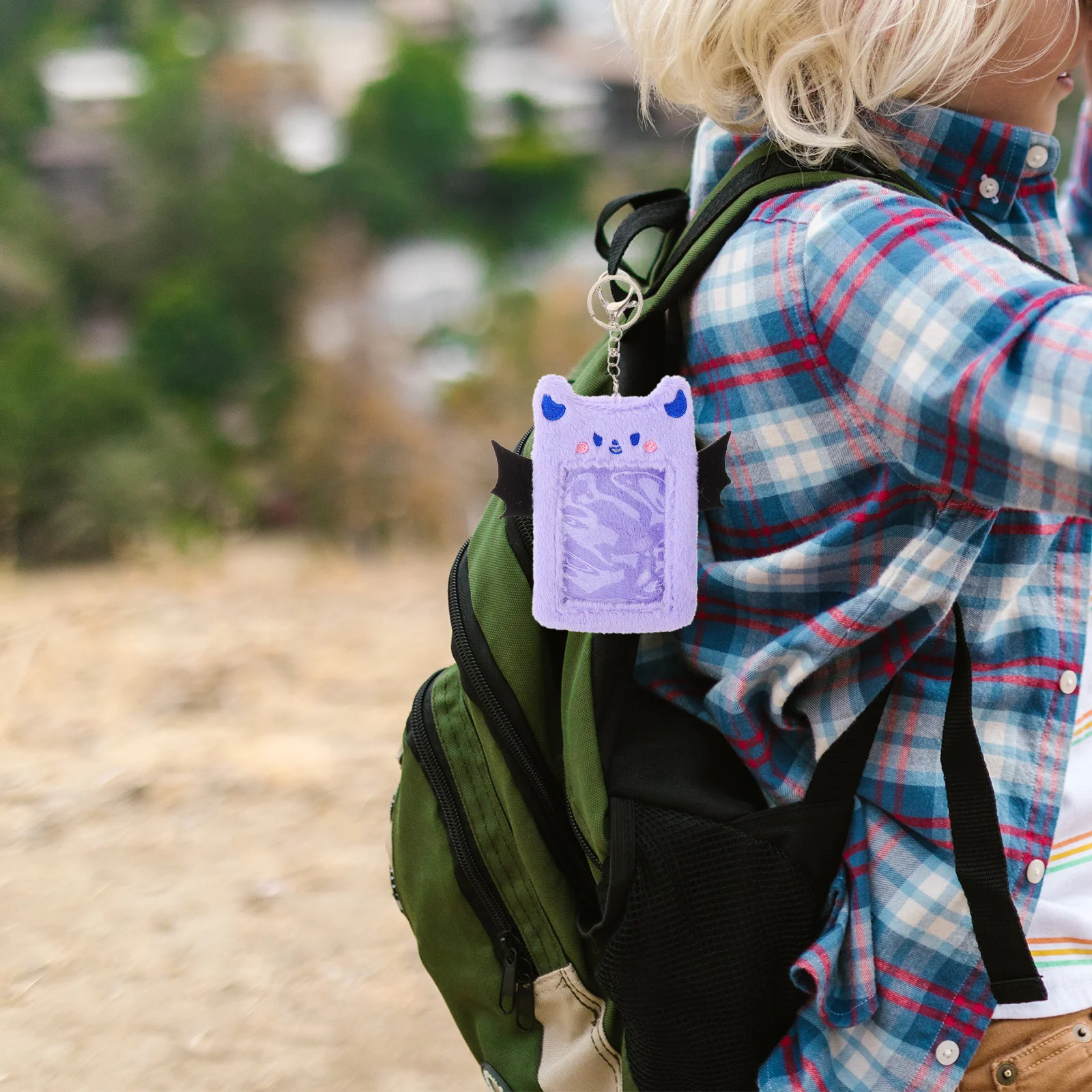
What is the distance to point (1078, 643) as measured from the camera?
800mm

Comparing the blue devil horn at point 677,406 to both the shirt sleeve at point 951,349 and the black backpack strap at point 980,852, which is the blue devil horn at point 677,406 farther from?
the black backpack strap at point 980,852

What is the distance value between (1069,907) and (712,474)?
1.35 feet

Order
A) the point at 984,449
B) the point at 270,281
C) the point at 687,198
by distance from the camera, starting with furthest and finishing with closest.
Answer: the point at 270,281, the point at 687,198, the point at 984,449

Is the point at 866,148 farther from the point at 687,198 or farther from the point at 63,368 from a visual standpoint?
the point at 63,368

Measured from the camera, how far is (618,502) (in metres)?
0.77

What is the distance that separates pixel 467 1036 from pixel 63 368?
9.97 feet

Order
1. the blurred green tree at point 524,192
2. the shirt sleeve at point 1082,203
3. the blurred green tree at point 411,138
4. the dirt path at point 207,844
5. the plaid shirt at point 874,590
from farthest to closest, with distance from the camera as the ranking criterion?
the blurred green tree at point 524,192, the blurred green tree at point 411,138, the dirt path at point 207,844, the shirt sleeve at point 1082,203, the plaid shirt at point 874,590

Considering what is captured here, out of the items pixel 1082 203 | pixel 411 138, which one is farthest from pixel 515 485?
pixel 411 138

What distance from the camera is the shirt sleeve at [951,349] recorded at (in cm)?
61

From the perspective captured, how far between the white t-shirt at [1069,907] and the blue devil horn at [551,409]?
1.32 ft

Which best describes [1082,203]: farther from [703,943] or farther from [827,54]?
[703,943]

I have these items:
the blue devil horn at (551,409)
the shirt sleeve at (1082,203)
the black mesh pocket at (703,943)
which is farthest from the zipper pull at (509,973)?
the shirt sleeve at (1082,203)

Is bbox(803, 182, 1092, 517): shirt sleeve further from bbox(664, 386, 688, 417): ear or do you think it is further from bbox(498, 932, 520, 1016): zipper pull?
bbox(498, 932, 520, 1016): zipper pull

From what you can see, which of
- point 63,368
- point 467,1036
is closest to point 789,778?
point 467,1036
